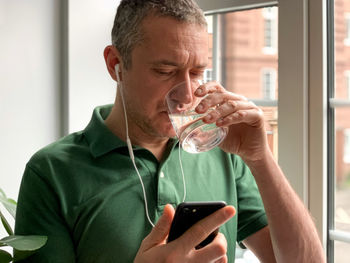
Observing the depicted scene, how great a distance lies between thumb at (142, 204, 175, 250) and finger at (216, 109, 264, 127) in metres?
0.24

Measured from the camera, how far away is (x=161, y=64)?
1.33 metres

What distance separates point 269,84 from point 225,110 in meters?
0.85

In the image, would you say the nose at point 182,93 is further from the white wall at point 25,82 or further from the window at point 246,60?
the white wall at point 25,82

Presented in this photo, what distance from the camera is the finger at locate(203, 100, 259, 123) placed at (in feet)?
3.95

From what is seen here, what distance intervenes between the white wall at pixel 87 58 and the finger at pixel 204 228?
4.10 ft

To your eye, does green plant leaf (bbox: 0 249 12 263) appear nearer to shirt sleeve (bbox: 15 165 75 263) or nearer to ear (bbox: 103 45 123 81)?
shirt sleeve (bbox: 15 165 75 263)

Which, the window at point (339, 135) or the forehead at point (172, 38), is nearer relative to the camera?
the forehead at point (172, 38)

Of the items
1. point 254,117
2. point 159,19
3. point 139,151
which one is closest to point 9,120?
point 139,151

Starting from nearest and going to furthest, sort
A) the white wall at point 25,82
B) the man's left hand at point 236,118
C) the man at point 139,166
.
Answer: the man's left hand at point 236,118, the man at point 139,166, the white wall at point 25,82

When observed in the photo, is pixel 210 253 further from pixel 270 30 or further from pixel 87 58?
pixel 87 58

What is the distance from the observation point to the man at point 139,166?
1.32 m

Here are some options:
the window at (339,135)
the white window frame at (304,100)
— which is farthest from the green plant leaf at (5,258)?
the window at (339,135)

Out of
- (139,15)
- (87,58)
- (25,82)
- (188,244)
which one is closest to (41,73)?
(25,82)

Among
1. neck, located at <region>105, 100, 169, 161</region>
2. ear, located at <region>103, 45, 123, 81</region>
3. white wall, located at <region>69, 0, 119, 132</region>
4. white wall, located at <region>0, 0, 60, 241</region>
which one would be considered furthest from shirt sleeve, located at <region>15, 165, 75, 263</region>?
white wall, located at <region>69, 0, 119, 132</region>
